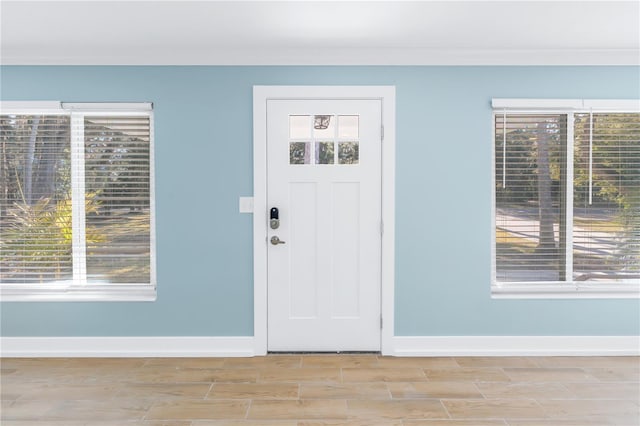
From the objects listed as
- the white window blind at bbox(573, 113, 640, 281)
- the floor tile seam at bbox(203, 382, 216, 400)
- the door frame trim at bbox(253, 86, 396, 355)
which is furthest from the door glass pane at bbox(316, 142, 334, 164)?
the white window blind at bbox(573, 113, 640, 281)

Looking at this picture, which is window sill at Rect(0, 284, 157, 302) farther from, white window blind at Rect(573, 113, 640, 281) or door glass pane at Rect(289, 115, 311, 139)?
white window blind at Rect(573, 113, 640, 281)

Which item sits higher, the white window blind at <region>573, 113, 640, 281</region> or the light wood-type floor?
the white window blind at <region>573, 113, 640, 281</region>

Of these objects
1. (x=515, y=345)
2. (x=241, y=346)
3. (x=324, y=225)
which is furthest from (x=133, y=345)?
(x=515, y=345)

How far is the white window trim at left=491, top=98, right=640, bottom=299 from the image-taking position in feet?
11.3

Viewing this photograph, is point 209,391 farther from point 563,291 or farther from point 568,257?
point 568,257

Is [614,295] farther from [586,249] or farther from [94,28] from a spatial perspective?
[94,28]

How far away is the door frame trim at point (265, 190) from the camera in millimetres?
3436

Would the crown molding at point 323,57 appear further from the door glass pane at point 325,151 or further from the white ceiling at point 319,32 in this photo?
the door glass pane at point 325,151

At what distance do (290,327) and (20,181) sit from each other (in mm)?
2273

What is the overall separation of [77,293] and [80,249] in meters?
0.32

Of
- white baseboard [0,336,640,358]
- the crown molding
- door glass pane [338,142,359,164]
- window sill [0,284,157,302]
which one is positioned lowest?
white baseboard [0,336,640,358]

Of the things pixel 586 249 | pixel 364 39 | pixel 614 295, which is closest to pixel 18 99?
pixel 364 39

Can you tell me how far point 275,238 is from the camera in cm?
349

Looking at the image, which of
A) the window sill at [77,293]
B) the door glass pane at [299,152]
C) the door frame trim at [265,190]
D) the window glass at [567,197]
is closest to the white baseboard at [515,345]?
the door frame trim at [265,190]
